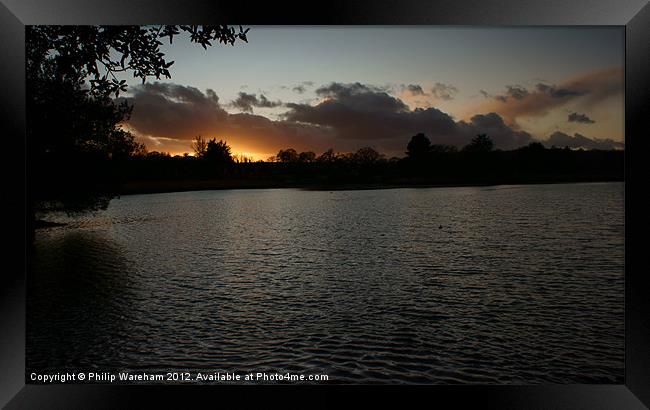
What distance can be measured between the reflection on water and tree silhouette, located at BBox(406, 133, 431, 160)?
101 feet

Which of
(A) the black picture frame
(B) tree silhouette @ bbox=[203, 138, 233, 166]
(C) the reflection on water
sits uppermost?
(B) tree silhouette @ bbox=[203, 138, 233, 166]

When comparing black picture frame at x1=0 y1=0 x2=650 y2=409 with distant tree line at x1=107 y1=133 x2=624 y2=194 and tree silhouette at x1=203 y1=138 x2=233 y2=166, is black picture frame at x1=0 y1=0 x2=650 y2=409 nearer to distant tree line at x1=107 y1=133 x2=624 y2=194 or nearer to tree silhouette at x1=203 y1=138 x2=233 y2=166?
distant tree line at x1=107 y1=133 x2=624 y2=194

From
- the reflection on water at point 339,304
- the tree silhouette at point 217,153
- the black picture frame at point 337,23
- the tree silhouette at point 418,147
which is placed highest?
the tree silhouette at point 418,147

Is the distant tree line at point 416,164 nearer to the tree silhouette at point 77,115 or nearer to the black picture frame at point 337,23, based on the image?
the tree silhouette at point 77,115

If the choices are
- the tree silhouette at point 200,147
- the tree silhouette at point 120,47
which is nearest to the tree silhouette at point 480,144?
the tree silhouette at point 200,147

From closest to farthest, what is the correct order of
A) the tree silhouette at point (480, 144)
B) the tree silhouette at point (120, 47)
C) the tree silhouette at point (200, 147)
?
the tree silhouette at point (120, 47), the tree silhouette at point (200, 147), the tree silhouette at point (480, 144)

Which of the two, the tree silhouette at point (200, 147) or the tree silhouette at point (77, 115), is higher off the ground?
the tree silhouette at point (200, 147)

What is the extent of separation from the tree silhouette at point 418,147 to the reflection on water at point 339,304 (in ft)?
101

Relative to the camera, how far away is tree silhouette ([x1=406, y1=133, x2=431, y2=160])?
6694cm

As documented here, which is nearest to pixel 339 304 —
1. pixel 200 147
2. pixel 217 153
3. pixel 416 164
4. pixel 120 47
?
pixel 120 47

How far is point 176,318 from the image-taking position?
15422 mm

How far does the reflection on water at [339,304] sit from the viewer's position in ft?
A: 37.7

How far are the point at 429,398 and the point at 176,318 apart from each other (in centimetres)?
1095

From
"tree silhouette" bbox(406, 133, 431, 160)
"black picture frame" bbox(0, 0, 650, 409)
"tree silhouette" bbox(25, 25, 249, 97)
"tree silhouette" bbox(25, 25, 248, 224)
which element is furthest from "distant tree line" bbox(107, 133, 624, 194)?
"black picture frame" bbox(0, 0, 650, 409)
